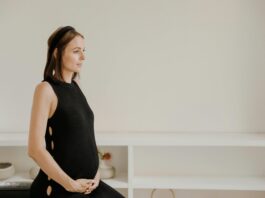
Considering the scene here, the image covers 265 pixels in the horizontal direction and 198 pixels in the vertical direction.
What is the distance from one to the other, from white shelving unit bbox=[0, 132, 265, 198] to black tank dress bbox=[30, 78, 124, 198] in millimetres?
623

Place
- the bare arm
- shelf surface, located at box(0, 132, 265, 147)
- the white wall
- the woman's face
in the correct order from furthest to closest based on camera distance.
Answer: the white wall → shelf surface, located at box(0, 132, 265, 147) → the woman's face → the bare arm

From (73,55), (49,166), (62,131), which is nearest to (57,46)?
(73,55)

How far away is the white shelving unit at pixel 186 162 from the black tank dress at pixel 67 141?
62 cm

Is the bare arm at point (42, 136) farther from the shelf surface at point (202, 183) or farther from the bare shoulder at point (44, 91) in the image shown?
the shelf surface at point (202, 183)

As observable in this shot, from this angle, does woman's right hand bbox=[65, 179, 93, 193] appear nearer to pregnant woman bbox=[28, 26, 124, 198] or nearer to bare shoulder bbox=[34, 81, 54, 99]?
pregnant woman bbox=[28, 26, 124, 198]

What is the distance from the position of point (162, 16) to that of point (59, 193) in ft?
4.84

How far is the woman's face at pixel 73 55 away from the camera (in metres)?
1.53

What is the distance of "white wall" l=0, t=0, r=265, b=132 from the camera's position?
242 cm

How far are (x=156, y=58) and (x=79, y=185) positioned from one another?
4.02 feet

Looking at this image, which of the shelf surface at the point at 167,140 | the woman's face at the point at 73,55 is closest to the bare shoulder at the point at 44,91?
the woman's face at the point at 73,55

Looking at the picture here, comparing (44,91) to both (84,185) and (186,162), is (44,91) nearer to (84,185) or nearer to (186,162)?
(84,185)

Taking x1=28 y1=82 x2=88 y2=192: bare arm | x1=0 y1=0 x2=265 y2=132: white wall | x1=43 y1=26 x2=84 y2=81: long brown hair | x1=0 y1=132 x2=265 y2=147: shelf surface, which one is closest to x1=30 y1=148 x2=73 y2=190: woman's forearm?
x1=28 y1=82 x2=88 y2=192: bare arm

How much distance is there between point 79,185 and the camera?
1.50m

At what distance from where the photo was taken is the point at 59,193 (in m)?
1.48
